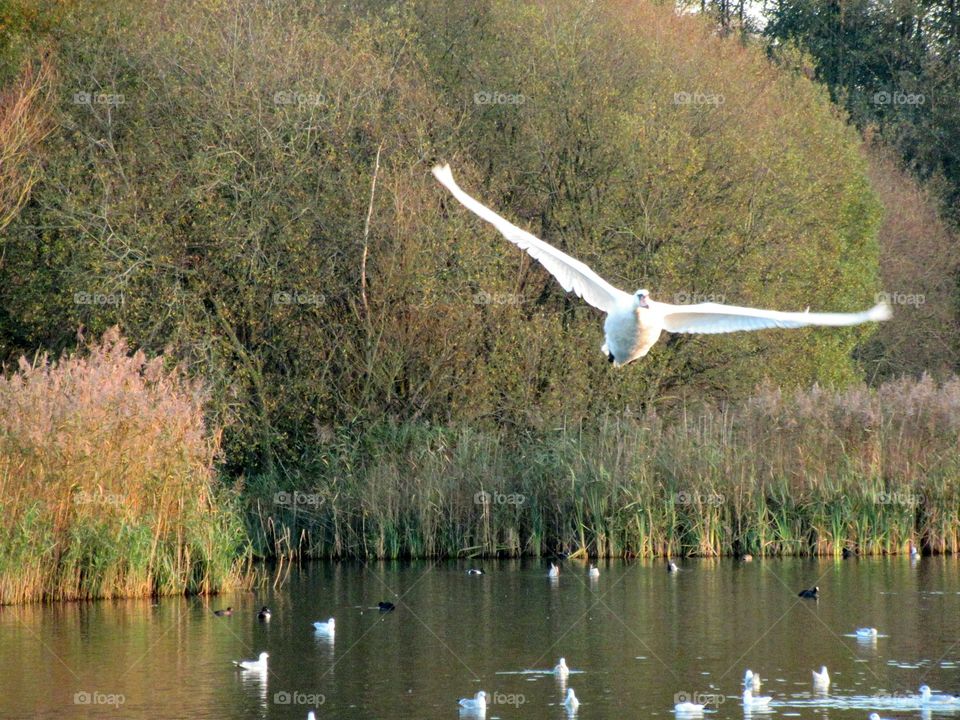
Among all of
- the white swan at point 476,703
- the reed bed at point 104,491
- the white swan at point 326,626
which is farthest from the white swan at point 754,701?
the reed bed at point 104,491

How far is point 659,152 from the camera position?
81.5 feet

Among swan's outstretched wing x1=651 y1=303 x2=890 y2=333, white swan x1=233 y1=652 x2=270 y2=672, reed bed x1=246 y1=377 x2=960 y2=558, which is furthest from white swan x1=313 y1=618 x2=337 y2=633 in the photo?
A: reed bed x1=246 y1=377 x2=960 y2=558

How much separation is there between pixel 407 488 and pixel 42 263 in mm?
7012

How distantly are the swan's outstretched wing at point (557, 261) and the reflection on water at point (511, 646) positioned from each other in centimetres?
303

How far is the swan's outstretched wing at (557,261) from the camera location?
41.7 feet

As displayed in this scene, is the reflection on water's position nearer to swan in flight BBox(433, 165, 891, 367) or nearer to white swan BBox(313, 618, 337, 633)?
white swan BBox(313, 618, 337, 633)

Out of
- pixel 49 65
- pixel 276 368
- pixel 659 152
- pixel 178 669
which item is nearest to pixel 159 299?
pixel 276 368

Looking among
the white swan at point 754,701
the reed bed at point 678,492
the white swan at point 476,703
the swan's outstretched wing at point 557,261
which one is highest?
the swan's outstretched wing at point 557,261

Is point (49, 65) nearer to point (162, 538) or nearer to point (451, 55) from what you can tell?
point (451, 55)

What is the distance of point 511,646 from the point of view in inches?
542

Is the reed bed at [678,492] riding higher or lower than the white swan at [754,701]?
higher

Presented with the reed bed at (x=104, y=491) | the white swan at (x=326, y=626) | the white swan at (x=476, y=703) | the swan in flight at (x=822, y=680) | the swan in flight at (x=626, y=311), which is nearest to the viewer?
the white swan at (x=476, y=703)

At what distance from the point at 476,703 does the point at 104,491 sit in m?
6.51

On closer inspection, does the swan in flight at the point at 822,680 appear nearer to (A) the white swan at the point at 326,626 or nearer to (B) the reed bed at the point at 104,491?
(A) the white swan at the point at 326,626
